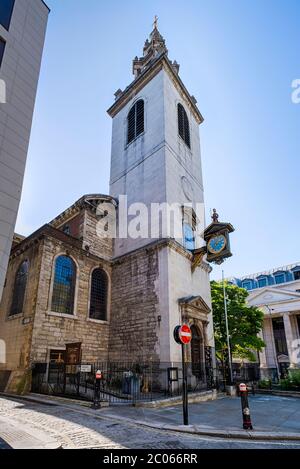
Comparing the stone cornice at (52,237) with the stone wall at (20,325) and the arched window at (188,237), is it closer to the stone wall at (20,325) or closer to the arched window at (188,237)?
the stone wall at (20,325)

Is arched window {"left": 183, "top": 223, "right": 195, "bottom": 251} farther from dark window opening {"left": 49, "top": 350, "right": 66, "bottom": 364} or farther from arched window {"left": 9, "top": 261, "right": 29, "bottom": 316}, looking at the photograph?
arched window {"left": 9, "top": 261, "right": 29, "bottom": 316}

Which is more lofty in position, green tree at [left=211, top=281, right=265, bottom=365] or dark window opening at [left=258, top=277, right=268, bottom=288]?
dark window opening at [left=258, top=277, right=268, bottom=288]

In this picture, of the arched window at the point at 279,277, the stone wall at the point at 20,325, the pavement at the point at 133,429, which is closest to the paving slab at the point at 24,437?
the pavement at the point at 133,429

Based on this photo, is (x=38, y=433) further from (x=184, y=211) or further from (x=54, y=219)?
(x=54, y=219)

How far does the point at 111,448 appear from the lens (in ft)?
16.0

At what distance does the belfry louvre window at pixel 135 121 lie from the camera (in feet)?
76.9

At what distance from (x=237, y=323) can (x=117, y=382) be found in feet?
41.8

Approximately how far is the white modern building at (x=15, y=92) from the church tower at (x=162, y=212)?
1020 centimetres

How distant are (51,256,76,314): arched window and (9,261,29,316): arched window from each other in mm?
1869

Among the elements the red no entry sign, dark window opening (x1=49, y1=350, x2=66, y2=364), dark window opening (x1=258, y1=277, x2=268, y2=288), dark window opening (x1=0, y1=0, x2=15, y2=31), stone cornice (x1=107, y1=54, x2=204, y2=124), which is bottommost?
dark window opening (x1=49, y1=350, x2=66, y2=364)

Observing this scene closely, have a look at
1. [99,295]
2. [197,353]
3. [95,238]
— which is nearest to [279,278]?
[197,353]

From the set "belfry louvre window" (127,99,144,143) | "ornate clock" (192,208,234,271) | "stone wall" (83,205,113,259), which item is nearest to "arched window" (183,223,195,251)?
"ornate clock" (192,208,234,271)

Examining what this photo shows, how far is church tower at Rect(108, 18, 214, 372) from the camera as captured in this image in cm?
1595
